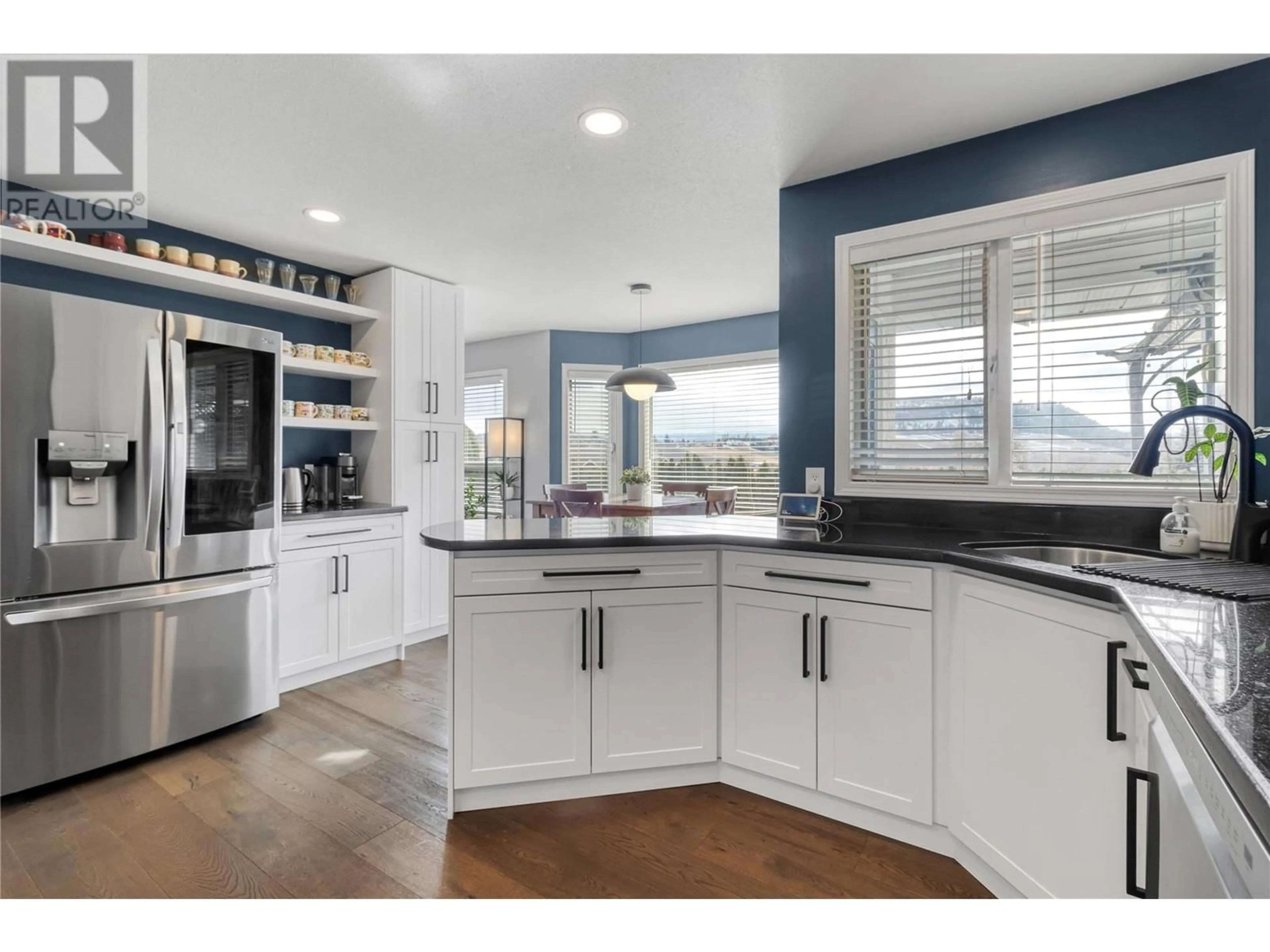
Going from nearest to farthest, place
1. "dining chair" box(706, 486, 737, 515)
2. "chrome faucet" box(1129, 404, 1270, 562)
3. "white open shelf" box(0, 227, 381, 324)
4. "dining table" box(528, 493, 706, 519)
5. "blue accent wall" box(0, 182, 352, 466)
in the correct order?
Result: "chrome faucet" box(1129, 404, 1270, 562) → "white open shelf" box(0, 227, 381, 324) → "blue accent wall" box(0, 182, 352, 466) → "dining table" box(528, 493, 706, 519) → "dining chair" box(706, 486, 737, 515)

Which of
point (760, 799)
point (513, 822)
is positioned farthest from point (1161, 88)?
point (513, 822)

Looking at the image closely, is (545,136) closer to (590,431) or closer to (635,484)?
(635,484)

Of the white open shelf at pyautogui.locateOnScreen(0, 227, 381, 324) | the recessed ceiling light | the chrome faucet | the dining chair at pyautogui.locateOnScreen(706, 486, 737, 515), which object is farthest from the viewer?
the dining chair at pyautogui.locateOnScreen(706, 486, 737, 515)

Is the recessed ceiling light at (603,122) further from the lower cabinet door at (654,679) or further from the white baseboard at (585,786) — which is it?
the white baseboard at (585,786)

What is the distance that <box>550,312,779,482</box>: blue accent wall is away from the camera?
5828 millimetres

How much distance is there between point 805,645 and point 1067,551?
92 centimetres

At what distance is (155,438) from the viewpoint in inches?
95.8

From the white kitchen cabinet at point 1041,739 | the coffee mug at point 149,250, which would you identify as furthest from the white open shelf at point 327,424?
the white kitchen cabinet at point 1041,739

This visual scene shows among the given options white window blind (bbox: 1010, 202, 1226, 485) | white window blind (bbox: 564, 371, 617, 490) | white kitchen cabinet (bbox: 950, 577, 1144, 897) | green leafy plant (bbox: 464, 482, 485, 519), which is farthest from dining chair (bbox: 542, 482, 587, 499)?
white kitchen cabinet (bbox: 950, 577, 1144, 897)

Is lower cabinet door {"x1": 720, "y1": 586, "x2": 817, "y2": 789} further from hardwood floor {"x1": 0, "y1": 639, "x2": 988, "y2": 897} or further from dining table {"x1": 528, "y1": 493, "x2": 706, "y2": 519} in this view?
dining table {"x1": 528, "y1": 493, "x2": 706, "y2": 519}

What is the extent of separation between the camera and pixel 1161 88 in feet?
6.75

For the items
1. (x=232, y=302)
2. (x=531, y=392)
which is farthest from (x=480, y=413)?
(x=232, y=302)

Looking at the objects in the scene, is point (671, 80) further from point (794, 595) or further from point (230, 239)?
point (230, 239)

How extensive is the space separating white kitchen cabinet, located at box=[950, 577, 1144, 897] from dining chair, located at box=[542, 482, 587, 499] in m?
3.91
